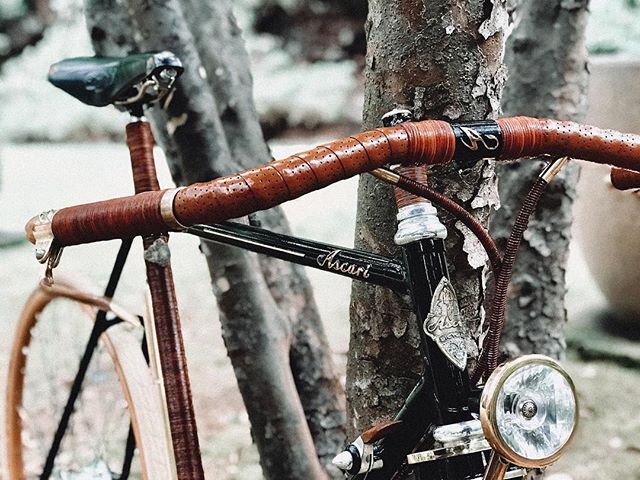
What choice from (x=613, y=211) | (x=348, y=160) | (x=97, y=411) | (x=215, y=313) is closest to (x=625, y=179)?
(x=348, y=160)

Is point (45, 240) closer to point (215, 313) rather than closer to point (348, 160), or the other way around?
point (348, 160)

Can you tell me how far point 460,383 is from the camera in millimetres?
955

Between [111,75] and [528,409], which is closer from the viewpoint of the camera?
[528,409]

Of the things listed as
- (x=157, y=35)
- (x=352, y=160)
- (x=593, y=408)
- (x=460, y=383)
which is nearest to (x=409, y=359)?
(x=460, y=383)

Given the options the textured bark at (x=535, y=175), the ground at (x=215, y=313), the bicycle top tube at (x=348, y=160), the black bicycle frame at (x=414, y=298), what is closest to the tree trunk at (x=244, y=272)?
the ground at (x=215, y=313)

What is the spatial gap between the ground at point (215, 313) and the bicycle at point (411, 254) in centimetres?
23

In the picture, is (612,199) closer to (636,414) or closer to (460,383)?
(636,414)

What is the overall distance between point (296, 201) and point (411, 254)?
4513 millimetres

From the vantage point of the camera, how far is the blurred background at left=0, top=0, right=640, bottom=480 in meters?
2.59

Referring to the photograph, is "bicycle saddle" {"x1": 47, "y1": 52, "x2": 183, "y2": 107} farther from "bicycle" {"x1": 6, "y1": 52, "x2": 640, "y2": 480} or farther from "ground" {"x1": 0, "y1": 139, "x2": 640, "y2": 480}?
"ground" {"x1": 0, "y1": 139, "x2": 640, "y2": 480}

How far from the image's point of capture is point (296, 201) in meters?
5.45

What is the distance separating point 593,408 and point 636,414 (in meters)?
0.14

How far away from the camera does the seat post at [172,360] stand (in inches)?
46.7

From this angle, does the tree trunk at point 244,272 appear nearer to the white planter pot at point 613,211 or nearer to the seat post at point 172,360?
the seat post at point 172,360
